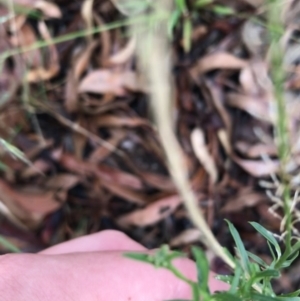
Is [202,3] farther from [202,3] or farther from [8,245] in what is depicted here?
[8,245]

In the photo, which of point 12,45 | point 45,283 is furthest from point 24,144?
point 45,283

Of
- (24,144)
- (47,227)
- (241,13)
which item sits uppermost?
(241,13)

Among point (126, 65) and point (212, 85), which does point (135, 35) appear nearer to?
point (126, 65)

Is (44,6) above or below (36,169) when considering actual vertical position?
above

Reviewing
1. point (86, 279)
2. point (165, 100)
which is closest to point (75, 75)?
point (165, 100)

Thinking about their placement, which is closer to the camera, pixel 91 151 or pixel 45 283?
pixel 45 283

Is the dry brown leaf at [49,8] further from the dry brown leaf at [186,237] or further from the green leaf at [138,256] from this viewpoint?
the green leaf at [138,256]
